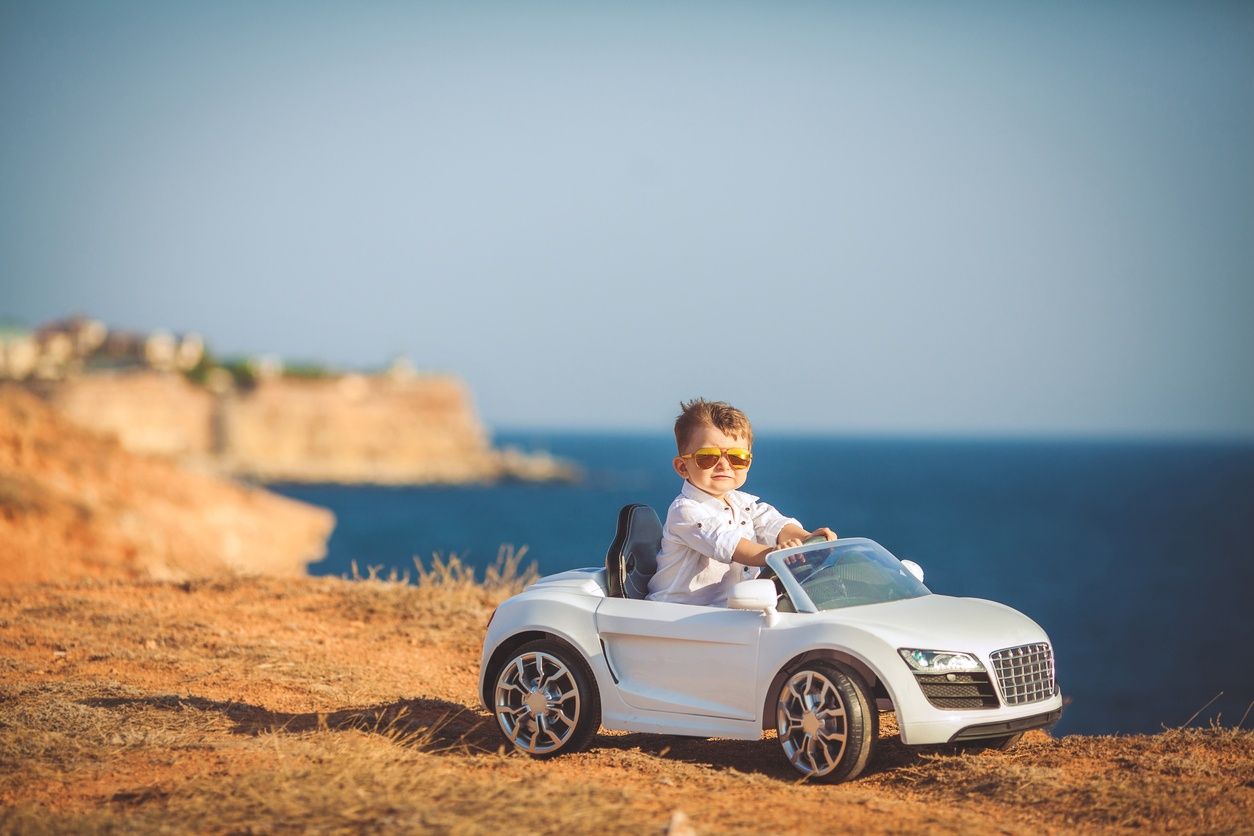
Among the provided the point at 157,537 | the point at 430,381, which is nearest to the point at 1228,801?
the point at 157,537

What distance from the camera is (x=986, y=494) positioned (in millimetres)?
128625

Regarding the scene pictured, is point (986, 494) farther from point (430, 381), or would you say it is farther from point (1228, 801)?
point (1228, 801)

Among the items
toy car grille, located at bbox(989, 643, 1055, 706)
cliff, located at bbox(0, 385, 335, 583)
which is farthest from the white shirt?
cliff, located at bbox(0, 385, 335, 583)

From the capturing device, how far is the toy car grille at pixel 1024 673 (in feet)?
22.1

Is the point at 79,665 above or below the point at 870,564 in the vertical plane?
below

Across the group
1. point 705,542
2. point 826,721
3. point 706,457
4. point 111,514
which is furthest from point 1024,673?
point 111,514

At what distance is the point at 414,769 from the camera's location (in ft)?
Answer: 21.4

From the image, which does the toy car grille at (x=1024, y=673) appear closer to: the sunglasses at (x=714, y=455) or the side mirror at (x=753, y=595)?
the side mirror at (x=753, y=595)

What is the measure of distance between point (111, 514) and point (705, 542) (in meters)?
22.4

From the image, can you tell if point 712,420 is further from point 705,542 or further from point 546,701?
point 546,701

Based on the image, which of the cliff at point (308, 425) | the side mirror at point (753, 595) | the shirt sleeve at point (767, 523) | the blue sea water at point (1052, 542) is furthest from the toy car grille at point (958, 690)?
the cliff at point (308, 425)

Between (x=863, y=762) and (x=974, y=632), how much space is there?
2.92ft

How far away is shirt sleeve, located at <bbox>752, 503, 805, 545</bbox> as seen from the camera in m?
7.68

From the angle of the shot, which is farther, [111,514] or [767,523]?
[111,514]
